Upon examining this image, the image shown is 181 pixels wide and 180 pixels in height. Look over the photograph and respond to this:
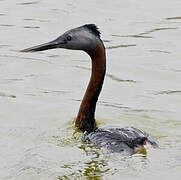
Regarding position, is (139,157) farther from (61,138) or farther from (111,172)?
(61,138)

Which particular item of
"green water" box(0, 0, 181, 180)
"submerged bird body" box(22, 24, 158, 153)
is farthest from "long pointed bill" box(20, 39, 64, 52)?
"green water" box(0, 0, 181, 180)

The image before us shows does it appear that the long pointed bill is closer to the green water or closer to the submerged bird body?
the submerged bird body

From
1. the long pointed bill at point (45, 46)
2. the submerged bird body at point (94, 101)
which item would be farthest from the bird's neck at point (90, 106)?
the long pointed bill at point (45, 46)

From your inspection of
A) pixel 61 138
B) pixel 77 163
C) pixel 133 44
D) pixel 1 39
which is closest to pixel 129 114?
pixel 61 138

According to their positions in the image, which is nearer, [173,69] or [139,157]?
[139,157]

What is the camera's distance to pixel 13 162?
7562 millimetres

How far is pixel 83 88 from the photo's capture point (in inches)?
428

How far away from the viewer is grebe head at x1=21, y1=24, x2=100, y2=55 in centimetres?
826

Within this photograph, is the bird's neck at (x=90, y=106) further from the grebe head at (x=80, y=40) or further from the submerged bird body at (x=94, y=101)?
the grebe head at (x=80, y=40)

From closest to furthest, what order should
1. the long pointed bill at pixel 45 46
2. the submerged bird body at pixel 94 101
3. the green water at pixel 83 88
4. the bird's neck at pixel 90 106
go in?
Answer: 1. the green water at pixel 83 88
2. the submerged bird body at pixel 94 101
3. the long pointed bill at pixel 45 46
4. the bird's neck at pixel 90 106

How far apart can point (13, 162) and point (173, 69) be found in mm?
5114

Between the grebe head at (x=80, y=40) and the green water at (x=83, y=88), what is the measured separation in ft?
3.96

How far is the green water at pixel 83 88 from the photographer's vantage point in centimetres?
744

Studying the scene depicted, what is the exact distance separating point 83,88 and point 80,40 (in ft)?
8.71
